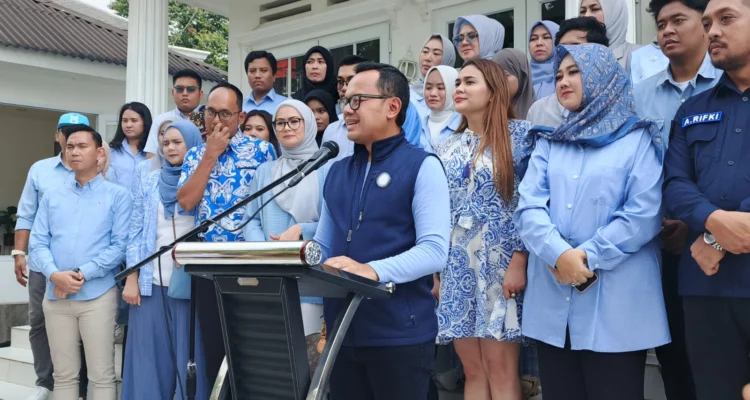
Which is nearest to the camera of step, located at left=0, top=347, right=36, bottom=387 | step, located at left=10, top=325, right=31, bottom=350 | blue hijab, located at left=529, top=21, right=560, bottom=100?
blue hijab, located at left=529, top=21, right=560, bottom=100

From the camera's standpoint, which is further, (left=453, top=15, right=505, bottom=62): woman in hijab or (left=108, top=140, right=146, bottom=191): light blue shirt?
(left=108, top=140, right=146, bottom=191): light blue shirt

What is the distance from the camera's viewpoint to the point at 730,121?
8.88ft

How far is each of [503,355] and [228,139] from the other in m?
1.90

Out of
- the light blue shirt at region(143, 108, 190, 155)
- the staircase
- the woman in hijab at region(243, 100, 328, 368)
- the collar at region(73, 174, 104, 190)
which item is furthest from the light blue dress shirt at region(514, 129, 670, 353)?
the staircase

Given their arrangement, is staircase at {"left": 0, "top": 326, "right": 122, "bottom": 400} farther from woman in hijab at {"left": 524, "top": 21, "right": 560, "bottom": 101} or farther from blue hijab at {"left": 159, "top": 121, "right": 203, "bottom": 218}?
woman in hijab at {"left": 524, "top": 21, "right": 560, "bottom": 101}

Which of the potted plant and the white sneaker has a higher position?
the potted plant

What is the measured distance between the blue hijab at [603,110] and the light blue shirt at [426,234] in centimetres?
75

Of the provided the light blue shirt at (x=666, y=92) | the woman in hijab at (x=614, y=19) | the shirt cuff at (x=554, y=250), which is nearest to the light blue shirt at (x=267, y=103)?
the woman in hijab at (x=614, y=19)

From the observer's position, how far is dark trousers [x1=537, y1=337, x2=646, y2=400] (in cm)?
274

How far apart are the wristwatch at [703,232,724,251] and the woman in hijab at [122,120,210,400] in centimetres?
307

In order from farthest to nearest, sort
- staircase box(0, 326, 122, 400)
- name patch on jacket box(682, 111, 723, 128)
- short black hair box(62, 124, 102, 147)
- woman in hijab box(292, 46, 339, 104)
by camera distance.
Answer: staircase box(0, 326, 122, 400) → woman in hijab box(292, 46, 339, 104) → short black hair box(62, 124, 102, 147) → name patch on jacket box(682, 111, 723, 128)

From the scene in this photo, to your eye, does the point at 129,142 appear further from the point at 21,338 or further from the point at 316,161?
the point at 316,161

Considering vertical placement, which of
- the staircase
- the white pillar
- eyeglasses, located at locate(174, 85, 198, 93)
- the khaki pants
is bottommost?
the staircase

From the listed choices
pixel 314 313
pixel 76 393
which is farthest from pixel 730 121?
pixel 76 393
